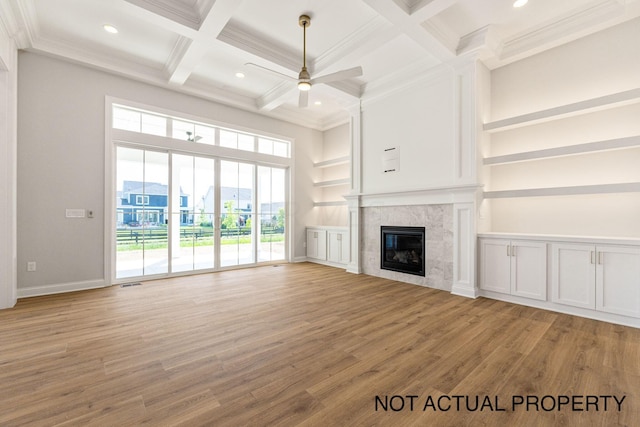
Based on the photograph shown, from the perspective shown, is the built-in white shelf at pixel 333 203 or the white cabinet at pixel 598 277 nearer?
the white cabinet at pixel 598 277

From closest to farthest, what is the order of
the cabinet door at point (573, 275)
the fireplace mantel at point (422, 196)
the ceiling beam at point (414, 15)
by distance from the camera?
1. the ceiling beam at point (414, 15)
2. the cabinet door at point (573, 275)
3. the fireplace mantel at point (422, 196)

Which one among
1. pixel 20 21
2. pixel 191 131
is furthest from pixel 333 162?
pixel 20 21

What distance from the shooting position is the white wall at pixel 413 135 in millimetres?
4293

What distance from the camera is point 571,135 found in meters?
3.71

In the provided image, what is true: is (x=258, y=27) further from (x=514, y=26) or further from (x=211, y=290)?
(x=211, y=290)

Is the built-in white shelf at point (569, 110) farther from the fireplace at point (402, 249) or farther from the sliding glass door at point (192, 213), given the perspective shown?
the sliding glass door at point (192, 213)

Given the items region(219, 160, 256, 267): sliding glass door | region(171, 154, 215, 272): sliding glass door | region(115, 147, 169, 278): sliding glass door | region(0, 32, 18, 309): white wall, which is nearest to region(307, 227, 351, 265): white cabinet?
region(219, 160, 256, 267): sliding glass door

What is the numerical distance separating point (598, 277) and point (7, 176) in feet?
23.1

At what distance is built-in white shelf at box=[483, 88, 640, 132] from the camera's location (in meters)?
3.06

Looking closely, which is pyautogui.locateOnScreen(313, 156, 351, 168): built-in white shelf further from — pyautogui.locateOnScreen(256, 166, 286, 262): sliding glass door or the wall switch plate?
the wall switch plate

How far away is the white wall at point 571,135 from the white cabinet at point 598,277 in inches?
23.2

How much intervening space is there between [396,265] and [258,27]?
4.27m

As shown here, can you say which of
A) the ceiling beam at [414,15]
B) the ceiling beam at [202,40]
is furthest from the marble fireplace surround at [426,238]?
the ceiling beam at [202,40]

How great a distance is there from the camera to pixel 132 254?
15.6ft
